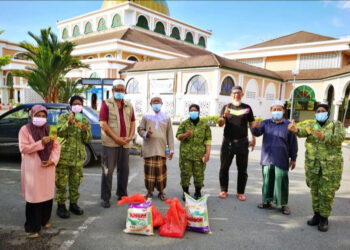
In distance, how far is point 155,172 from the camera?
4031 millimetres

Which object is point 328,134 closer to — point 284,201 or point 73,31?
point 284,201

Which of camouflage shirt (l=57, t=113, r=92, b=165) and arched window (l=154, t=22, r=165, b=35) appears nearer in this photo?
camouflage shirt (l=57, t=113, r=92, b=165)

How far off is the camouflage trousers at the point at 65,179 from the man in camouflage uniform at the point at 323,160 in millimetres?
3026

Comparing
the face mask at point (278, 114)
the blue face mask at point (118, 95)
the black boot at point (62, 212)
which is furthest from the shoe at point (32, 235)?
the face mask at point (278, 114)

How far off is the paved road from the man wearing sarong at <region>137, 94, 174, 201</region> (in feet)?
1.31

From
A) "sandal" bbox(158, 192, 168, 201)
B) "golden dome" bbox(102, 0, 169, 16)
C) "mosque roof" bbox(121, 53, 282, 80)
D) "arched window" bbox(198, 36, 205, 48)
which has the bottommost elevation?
"sandal" bbox(158, 192, 168, 201)

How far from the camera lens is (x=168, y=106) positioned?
2131 centimetres

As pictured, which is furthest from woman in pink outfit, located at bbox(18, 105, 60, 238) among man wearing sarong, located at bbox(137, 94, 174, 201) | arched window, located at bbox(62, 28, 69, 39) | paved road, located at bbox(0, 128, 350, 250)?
arched window, located at bbox(62, 28, 69, 39)

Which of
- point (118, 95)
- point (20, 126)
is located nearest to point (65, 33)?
point (20, 126)

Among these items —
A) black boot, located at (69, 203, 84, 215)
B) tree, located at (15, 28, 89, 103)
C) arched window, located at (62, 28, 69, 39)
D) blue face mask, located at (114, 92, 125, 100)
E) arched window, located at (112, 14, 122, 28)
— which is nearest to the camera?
black boot, located at (69, 203, 84, 215)

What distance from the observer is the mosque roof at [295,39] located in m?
29.0

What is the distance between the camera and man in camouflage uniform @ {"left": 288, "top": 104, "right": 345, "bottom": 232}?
3.12 m

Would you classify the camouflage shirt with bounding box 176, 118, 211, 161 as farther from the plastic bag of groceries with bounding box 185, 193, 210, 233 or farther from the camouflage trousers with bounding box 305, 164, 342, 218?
the camouflage trousers with bounding box 305, 164, 342, 218

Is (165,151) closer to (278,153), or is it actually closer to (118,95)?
(118,95)
